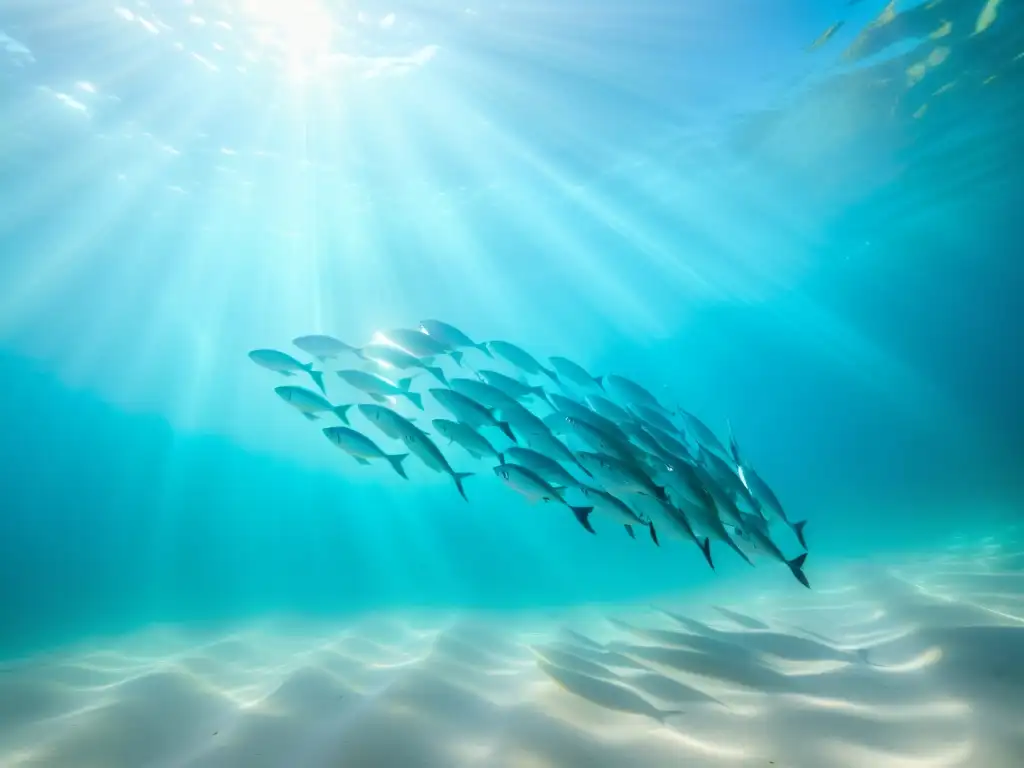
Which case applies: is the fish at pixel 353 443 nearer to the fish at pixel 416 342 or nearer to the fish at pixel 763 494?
the fish at pixel 416 342

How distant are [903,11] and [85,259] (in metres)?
30.4

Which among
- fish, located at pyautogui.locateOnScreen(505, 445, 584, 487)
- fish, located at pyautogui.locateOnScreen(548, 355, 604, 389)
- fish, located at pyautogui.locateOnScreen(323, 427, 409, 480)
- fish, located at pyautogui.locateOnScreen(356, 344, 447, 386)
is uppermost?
fish, located at pyautogui.locateOnScreen(548, 355, 604, 389)

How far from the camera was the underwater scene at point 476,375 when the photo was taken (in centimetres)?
396

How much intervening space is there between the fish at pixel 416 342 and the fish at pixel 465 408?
2.80 ft

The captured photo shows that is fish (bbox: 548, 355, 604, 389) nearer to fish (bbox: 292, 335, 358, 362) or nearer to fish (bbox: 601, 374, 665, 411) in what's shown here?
fish (bbox: 601, 374, 665, 411)

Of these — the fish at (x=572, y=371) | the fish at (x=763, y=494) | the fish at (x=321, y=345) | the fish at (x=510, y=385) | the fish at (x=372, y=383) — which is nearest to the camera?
the fish at (x=763, y=494)

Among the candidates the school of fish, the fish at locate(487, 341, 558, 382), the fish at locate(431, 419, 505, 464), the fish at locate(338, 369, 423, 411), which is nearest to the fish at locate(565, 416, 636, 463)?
the school of fish

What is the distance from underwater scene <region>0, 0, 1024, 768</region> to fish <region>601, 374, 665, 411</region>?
0.05 metres

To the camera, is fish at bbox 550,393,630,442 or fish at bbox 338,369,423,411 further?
fish at bbox 338,369,423,411

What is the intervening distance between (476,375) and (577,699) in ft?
11.1

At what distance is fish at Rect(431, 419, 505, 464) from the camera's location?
4664mm

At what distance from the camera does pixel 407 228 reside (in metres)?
22.1

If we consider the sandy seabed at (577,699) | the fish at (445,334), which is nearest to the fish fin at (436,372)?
the fish at (445,334)

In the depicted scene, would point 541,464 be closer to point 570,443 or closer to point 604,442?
point 604,442
